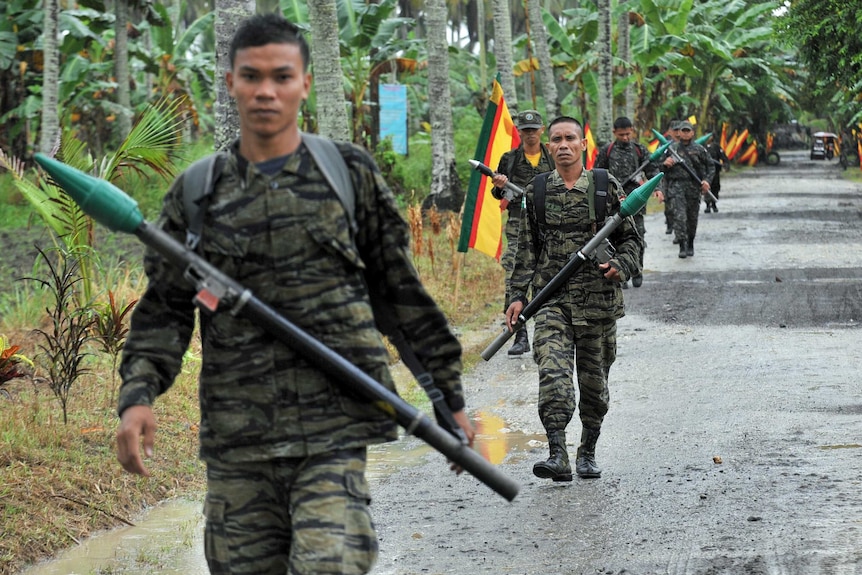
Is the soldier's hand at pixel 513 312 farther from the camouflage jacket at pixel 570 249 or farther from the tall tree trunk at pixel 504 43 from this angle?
the tall tree trunk at pixel 504 43

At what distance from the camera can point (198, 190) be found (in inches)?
141

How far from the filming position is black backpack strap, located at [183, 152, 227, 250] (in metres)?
3.57

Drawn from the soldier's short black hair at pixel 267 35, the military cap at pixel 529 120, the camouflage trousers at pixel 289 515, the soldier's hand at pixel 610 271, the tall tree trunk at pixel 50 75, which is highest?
the tall tree trunk at pixel 50 75

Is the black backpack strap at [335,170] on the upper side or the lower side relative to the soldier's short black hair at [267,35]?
lower

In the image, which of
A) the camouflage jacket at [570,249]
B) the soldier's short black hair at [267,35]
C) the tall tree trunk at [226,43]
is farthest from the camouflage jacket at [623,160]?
the soldier's short black hair at [267,35]

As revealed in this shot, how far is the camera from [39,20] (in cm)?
2241

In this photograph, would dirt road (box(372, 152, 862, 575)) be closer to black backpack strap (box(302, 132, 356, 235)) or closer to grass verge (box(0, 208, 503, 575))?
grass verge (box(0, 208, 503, 575))

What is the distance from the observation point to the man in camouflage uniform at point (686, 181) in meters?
18.9

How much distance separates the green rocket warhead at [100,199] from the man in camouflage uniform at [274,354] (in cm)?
18

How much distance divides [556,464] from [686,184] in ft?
42.1

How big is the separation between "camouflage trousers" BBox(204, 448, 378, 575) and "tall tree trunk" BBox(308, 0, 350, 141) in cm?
940

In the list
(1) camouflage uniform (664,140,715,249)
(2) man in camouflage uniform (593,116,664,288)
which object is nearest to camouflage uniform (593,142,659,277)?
(2) man in camouflage uniform (593,116,664,288)

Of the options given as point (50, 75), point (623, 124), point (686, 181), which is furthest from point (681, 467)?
point (50, 75)

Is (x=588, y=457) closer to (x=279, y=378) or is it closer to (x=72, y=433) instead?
(x=72, y=433)
